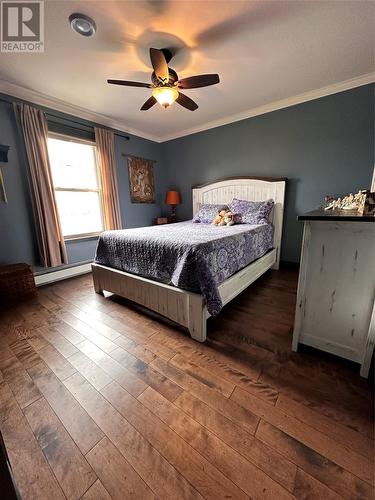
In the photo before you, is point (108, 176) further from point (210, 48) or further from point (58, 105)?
point (210, 48)

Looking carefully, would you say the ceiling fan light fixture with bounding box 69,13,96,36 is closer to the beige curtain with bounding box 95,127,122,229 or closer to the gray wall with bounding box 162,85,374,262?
the beige curtain with bounding box 95,127,122,229

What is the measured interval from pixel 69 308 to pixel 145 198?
106 inches

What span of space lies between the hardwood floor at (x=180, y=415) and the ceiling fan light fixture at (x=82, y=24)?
246cm

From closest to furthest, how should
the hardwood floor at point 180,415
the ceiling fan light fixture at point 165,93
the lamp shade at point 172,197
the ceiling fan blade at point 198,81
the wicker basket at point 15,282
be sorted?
the hardwood floor at point 180,415
the ceiling fan blade at point 198,81
the ceiling fan light fixture at point 165,93
the wicker basket at point 15,282
the lamp shade at point 172,197

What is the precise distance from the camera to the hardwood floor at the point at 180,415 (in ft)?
2.60

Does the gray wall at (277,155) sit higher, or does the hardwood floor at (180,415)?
the gray wall at (277,155)

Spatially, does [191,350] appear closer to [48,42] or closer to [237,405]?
[237,405]

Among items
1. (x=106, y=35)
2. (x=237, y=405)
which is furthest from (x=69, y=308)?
(x=106, y=35)

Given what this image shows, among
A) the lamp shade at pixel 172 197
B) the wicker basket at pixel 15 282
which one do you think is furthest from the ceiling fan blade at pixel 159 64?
the wicker basket at pixel 15 282

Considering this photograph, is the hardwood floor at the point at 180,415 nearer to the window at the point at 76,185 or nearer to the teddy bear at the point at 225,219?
the teddy bear at the point at 225,219

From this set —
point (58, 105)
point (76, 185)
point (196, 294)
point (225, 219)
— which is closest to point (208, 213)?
point (225, 219)

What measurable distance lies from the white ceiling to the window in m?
0.62

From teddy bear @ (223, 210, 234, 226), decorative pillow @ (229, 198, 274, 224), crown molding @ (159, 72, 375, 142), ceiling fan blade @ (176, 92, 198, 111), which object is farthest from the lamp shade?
ceiling fan blade @ (176, 92, 198, 111)

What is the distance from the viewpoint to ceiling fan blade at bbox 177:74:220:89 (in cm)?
173
